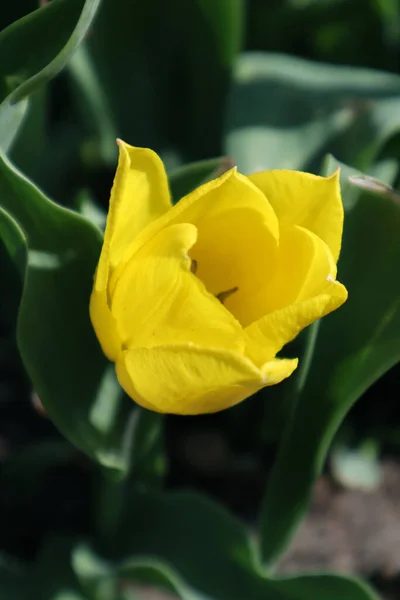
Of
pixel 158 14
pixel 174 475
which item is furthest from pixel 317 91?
pixel 174 475

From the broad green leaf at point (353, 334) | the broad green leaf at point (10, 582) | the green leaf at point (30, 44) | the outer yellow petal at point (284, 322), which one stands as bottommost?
the broad green leaf at point (10, 582)

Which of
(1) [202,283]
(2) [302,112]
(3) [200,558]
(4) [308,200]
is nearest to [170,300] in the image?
(1) [202,283]

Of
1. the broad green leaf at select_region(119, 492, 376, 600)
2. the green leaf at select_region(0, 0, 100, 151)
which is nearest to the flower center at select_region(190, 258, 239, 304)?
the green leaf at select_region(0, 0, 100, 151)

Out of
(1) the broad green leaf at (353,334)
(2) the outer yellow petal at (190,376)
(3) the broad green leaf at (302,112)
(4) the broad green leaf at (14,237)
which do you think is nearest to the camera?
(2) the outer yellow petal at (190,376)

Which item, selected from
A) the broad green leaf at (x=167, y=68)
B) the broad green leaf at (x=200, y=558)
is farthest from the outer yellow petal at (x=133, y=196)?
the broad green leaf at (x=167, y=68)

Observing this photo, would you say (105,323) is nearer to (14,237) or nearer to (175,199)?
(14,237)

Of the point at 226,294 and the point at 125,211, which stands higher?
the point at 125,211

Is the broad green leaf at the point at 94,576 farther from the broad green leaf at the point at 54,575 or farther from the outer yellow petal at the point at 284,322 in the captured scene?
the outer yellow petal at the point at 284,322
